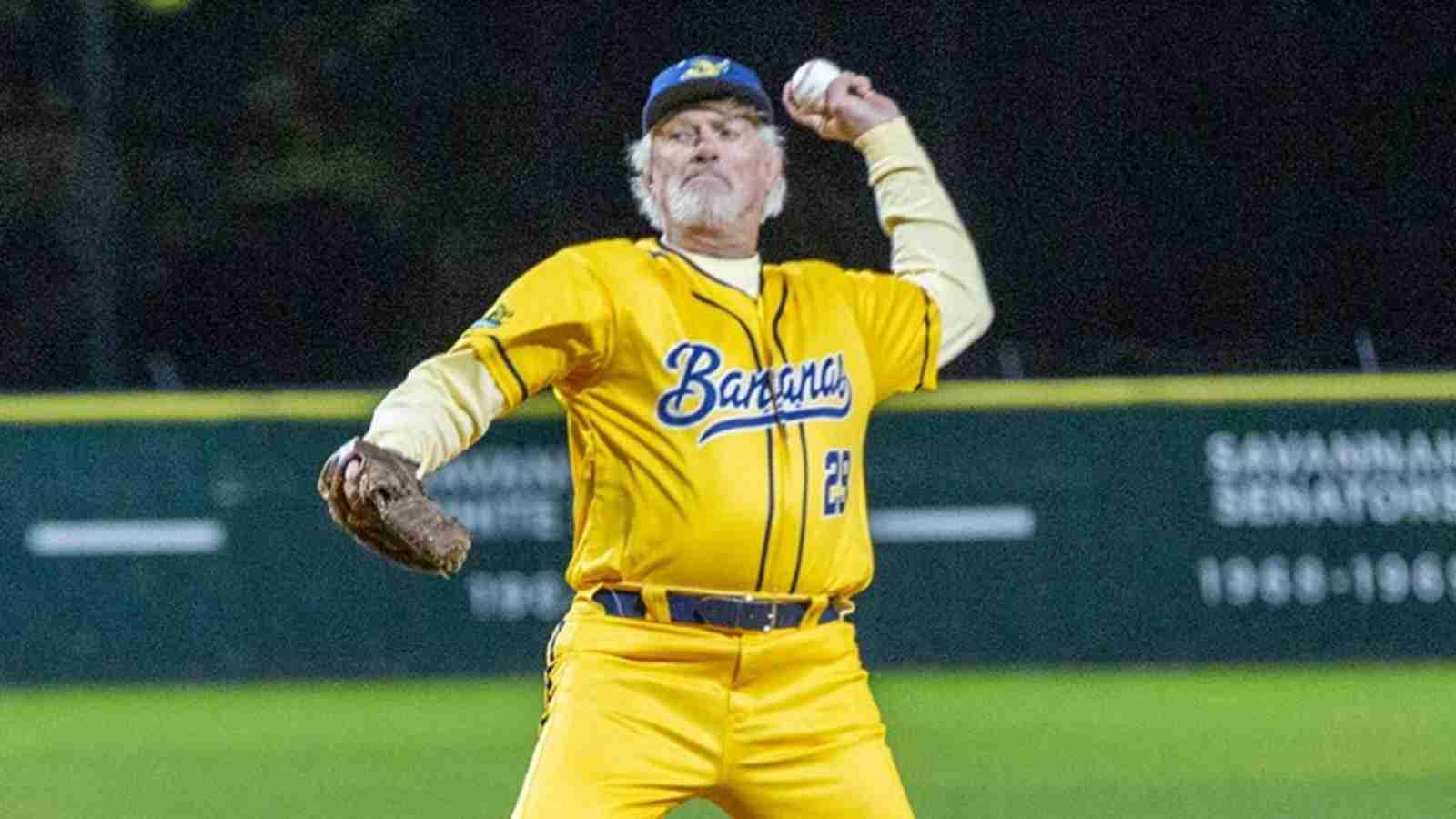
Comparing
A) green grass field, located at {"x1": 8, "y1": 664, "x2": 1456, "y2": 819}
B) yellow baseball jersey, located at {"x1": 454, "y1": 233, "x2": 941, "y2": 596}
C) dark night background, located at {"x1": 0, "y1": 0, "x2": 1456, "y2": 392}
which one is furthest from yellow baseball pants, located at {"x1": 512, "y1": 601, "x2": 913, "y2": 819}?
dark night background, located at {"x1": 0, "y1": 0, "x2": 1456, "y2": 392}

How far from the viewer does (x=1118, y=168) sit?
1422 centimetres

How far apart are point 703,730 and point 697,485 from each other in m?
0.42

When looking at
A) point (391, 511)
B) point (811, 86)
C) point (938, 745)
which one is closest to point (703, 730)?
point (391, 511)

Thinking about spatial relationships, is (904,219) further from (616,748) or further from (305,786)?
(305,786)

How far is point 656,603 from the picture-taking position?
4691 millimetres

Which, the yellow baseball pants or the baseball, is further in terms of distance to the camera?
the baseball

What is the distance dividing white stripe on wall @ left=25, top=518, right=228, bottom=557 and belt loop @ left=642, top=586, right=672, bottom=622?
730 centimetres

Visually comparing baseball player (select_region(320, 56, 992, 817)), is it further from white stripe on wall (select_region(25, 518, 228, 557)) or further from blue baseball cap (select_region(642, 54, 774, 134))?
white stripe on wall (select_region(25, 518, 228, 557))

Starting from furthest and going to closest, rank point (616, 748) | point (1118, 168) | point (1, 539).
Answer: point (1118, 168) < point (1, 539) < point (616, 748)

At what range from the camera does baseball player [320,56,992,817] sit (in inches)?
179

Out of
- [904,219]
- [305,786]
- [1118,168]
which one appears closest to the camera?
[904,219]

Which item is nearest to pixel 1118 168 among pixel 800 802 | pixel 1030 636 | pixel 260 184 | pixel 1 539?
pixel 1030 636

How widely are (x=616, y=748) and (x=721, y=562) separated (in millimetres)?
383

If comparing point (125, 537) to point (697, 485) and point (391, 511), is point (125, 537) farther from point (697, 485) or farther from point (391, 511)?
point (391, 511)
